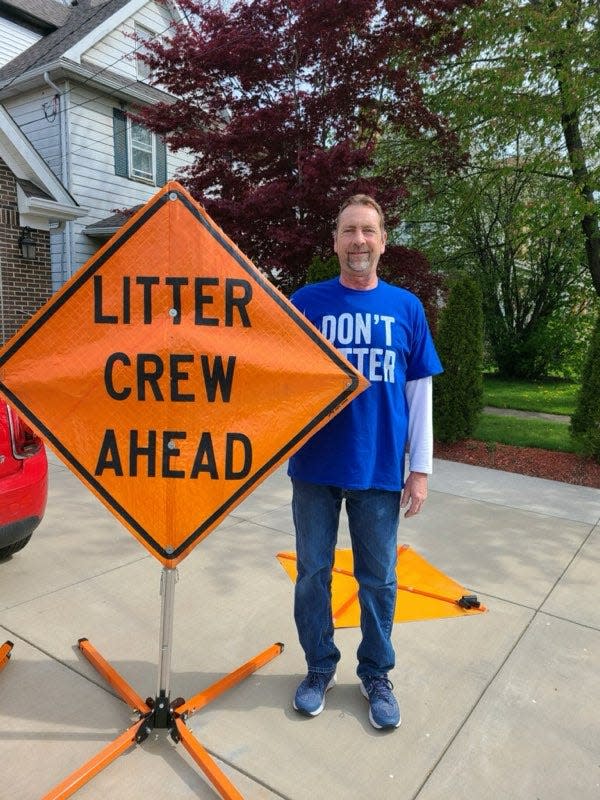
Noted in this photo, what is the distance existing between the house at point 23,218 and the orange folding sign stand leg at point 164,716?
27.1 feet

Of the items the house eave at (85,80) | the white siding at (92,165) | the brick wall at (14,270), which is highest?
the house eave at (85,80)

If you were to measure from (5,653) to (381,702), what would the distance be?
1601 mm

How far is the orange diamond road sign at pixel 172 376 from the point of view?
188 cm

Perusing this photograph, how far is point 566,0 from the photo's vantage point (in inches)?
305

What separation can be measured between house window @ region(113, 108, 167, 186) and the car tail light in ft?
33.8

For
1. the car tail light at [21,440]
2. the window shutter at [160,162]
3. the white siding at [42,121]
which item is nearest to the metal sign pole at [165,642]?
the car tail light at [21,440]

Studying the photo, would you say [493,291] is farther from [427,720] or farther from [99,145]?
[427,720]

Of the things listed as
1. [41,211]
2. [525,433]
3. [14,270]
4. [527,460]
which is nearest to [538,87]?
[525,433]

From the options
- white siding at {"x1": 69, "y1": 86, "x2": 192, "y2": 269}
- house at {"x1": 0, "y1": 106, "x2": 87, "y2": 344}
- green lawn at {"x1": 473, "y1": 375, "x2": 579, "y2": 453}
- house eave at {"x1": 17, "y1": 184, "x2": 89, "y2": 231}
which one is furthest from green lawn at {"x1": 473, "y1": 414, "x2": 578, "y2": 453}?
white siding at {"x1": 69, "y1": 86, "x2": 192, "y2": 269}

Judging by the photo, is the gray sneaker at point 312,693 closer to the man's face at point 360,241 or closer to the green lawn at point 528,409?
the man's face at point 360,241

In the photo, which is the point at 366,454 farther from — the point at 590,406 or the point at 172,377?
the point at 590,406

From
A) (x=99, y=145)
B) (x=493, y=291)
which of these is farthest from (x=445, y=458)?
(x=493, y=291)

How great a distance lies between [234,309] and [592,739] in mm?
2091

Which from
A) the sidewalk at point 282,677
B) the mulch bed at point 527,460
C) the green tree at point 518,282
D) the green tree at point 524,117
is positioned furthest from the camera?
the green tree at point 518,282
